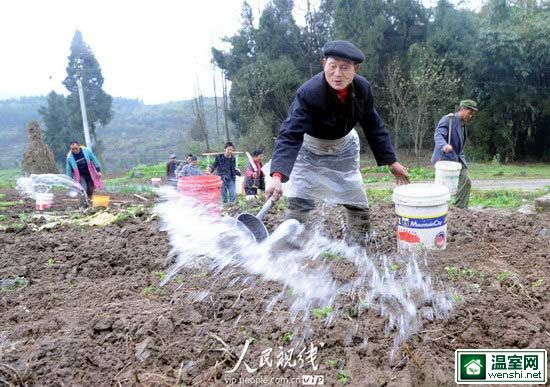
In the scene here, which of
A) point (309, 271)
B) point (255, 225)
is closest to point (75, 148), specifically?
point (255, 225)

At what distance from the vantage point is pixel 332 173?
4.11 m

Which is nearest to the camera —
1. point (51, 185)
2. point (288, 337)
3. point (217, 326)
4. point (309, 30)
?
point (288, 337)

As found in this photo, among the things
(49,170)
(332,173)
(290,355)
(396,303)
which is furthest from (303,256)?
(49,170)

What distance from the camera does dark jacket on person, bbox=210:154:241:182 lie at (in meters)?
9.34

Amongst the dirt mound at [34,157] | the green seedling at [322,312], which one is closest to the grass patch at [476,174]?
the green seedling at [322,312]

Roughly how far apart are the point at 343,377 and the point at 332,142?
2224 mm

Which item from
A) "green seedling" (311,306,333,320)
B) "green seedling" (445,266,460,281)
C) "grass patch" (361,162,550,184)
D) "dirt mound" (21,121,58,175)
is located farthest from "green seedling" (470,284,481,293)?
"dirt mound" (21,121,58,175)

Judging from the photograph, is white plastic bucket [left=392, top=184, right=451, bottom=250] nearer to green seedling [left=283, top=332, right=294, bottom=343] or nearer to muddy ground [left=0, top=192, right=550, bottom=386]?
muddy ground [left=0, top=192, right=550, bottom=386]

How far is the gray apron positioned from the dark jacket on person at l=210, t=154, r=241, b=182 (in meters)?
5.33

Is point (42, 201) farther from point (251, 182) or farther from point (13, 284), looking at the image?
point (13, 284)

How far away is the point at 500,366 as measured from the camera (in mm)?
2236

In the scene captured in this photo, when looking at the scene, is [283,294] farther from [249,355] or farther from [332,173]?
[332,173]

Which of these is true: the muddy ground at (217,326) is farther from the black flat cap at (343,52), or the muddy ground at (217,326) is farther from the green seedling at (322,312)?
the black flat cap at (343,52)

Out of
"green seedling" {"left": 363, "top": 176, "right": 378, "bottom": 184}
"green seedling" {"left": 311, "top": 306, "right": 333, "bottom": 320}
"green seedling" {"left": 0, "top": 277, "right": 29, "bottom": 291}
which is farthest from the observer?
"green seedling" {"left": 363, "top": 176, "right": 378, "bottom": 184}
